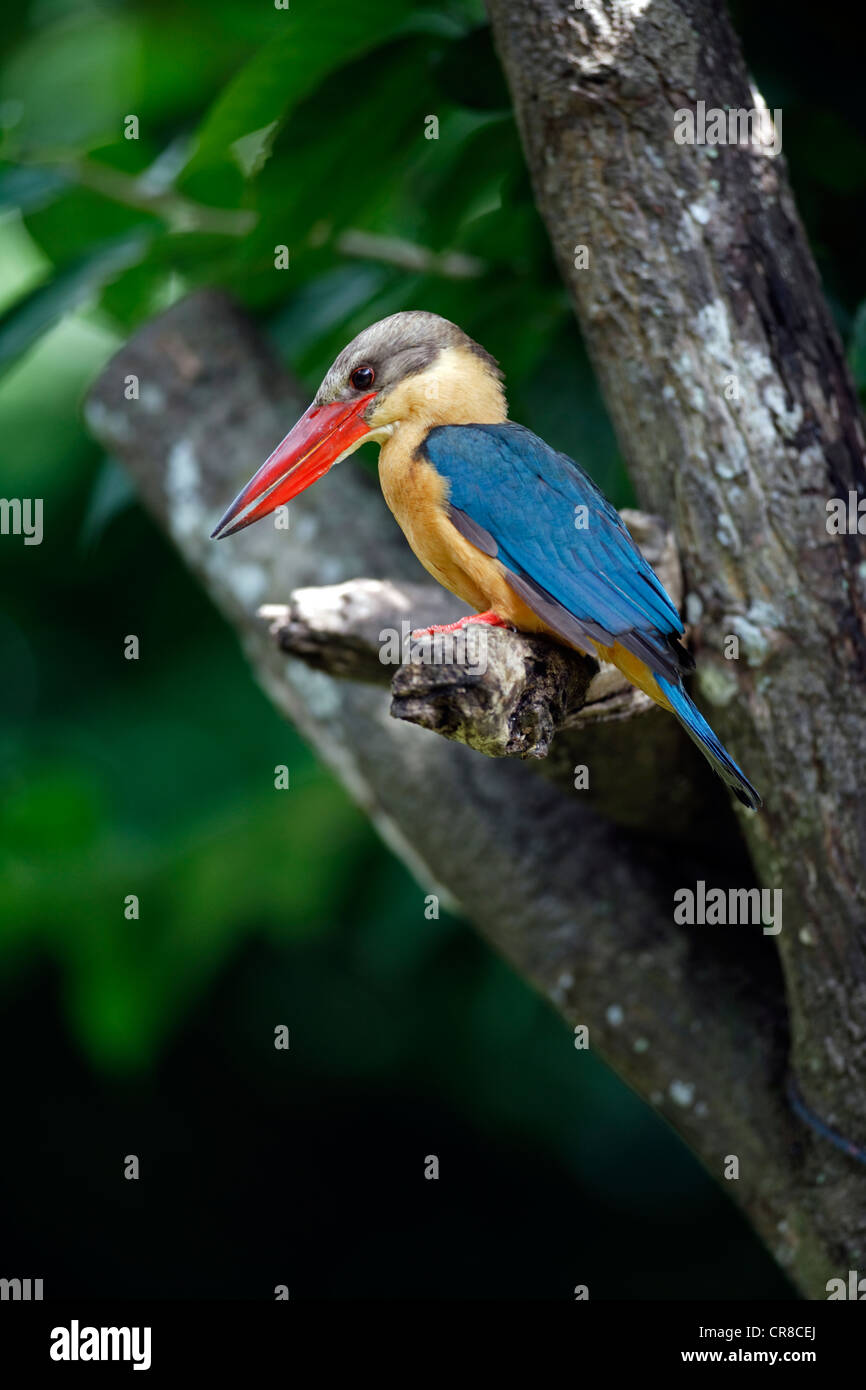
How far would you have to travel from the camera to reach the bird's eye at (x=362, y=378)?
2.19m

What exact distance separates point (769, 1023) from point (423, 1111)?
10.8ft

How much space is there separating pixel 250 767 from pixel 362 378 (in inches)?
120

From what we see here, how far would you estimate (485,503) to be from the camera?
2.04m

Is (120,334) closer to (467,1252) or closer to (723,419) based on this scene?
(723,419)

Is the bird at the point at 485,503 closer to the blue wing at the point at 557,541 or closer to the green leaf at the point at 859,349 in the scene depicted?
the blue wing at the point at 557,541

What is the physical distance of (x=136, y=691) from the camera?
5301 millimetres

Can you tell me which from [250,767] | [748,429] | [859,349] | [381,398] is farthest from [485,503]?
[250,767]

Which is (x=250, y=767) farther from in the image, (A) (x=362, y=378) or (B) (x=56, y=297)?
(A) (x=362, y=378)

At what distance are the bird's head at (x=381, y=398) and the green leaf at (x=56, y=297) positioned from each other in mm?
1250

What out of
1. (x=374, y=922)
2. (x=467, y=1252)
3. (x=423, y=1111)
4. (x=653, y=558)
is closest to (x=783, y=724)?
(x=653, y=558)

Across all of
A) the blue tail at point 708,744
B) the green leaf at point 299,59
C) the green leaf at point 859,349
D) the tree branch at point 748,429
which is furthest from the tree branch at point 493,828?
the green leaf at point 859,349

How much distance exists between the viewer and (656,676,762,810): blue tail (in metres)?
1.92

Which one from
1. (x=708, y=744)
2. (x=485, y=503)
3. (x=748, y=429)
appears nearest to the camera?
(x=708, y=744)

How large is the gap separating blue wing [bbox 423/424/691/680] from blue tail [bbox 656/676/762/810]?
1.2 inches
